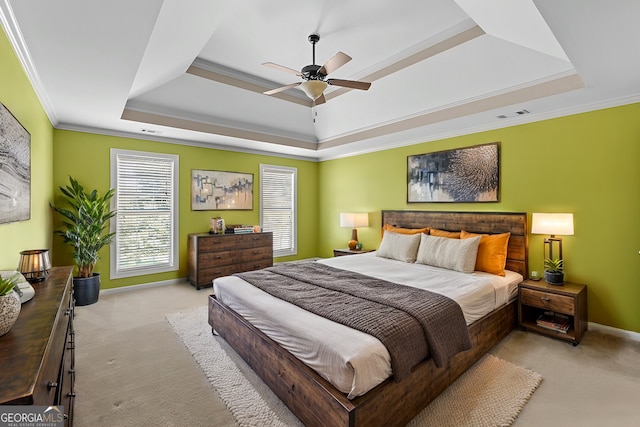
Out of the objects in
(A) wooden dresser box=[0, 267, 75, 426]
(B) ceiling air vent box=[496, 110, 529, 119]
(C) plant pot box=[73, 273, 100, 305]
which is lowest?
(C) plant pot box=[73, 273, 100, 305]

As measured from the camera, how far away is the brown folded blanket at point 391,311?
1946 millimetres

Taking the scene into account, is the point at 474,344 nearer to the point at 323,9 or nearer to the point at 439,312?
the point at 439,312

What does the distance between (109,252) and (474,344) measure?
16.4ft

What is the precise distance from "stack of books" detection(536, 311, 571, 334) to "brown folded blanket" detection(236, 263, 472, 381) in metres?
1.46

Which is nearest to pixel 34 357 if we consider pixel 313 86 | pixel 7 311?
pixel 7 311

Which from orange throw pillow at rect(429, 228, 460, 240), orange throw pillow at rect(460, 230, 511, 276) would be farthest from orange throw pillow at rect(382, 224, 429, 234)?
orange throw pillow at rect(460, 230, 511, 276)

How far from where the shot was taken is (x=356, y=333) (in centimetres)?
192

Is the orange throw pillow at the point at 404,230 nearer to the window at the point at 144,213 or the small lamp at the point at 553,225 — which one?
the small lamp at the point at 553,225

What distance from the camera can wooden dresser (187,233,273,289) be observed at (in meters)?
4.96

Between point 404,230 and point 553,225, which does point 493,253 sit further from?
point 404,230

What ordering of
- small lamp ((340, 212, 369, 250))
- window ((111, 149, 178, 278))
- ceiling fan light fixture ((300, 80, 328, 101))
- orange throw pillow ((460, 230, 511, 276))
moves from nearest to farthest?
ceiling fan light fixture ((300, 80, 328, 101)) < orange throw pillow ((460, 230, 511, 276)) < window ((111, 149, 178, 278)) < small lamp ((340, 212, 369, 250))

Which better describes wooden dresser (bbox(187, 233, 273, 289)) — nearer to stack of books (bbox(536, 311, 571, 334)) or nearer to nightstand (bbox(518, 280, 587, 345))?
nightstand (bbox(518, 280, 587, 345))

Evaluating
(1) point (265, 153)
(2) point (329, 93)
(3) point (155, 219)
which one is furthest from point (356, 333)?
(1) point (265, 153)
